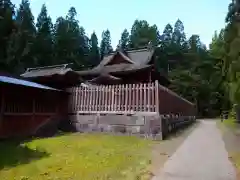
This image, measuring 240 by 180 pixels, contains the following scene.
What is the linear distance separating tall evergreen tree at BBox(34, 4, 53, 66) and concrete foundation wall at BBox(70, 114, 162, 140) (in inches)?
1409

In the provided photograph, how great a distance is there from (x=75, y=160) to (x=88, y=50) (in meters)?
64.9

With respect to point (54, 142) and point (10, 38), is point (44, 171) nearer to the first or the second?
point (54, 142)

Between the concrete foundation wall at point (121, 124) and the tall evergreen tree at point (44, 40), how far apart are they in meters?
35.8

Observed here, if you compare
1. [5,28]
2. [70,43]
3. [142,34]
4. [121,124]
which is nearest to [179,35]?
[142,34]

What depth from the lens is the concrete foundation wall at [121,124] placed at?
12750 mm

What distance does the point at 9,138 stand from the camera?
12453 mm

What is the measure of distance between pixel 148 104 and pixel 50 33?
165ft

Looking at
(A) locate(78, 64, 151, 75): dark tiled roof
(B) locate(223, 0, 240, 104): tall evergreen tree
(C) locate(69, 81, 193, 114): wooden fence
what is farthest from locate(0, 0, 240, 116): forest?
(C) locate(69, 81, 193, 114): wooden fence

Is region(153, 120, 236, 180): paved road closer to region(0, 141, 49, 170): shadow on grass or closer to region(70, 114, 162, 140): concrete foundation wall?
region(70, 114, 162, 140): concrete foundation wall

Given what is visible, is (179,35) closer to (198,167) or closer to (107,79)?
(107,79)

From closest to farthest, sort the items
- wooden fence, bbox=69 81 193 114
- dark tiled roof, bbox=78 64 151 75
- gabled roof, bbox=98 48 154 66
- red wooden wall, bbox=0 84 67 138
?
red wooden wall, bbox=0 84 67 138 < wooden fence, bbox=69 81 193 114 < dark tiled roof, bbox=78 64 151 75 < gabled roof, bbox=98 48 154 66

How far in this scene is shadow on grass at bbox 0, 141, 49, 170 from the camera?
304 inches

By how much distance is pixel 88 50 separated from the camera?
2810 inches

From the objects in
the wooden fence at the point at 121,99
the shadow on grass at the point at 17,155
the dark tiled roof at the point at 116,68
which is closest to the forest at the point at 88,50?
the dark tiled roof at the point at 116,68
